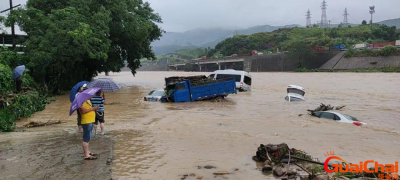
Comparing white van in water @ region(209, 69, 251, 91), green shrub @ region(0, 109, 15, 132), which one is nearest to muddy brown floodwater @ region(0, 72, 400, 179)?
green shrub @ region(0, 109, 15, 132)

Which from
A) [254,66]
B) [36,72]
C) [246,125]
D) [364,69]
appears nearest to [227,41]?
[254,66]

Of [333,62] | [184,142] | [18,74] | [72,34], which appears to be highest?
[72,34]

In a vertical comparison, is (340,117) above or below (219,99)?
below

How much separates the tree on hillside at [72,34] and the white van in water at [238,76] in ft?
24.9

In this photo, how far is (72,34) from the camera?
2045 centimetres

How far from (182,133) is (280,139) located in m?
3.41

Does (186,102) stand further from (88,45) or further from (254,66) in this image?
(254,66)

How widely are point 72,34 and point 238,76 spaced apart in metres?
14.3

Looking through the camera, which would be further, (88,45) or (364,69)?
(364,69)

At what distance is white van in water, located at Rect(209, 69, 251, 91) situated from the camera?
90.3 feet

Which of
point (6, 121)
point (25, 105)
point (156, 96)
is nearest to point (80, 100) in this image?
point (6, 121)

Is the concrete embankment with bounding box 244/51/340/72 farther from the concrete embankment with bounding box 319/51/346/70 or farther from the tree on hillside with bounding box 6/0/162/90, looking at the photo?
the tree on hillside with bounding box 6/0/162/90

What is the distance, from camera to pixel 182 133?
1142cm

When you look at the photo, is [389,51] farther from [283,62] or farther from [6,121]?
[6,121]
